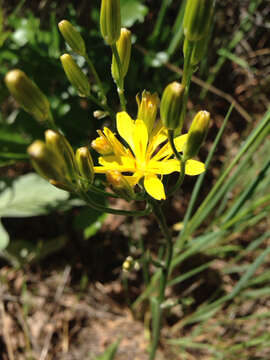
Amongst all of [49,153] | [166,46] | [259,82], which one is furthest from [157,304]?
[259,82]

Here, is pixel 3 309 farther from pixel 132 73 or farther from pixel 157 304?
pixel 132 73

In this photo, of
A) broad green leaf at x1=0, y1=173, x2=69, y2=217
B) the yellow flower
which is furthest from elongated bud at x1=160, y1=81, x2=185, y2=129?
broad green leaf at x1=0, y1=173, x2=69, y2=217

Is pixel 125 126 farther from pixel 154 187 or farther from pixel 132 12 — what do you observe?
pixel 132 12

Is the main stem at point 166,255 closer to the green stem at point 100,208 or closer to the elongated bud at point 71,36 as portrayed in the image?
the green stem at point 100,208

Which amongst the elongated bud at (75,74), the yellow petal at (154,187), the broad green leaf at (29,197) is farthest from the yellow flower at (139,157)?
the broad green leaf at (29,197)

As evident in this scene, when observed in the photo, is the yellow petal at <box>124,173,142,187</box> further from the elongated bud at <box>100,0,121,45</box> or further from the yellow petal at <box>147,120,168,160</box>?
the elongated bud at <box>100,0,121,45</box>

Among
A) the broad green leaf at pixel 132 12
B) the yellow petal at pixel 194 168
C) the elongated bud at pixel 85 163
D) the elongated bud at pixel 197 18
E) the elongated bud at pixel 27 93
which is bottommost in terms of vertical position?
the elongated bud at pixel 85 163
